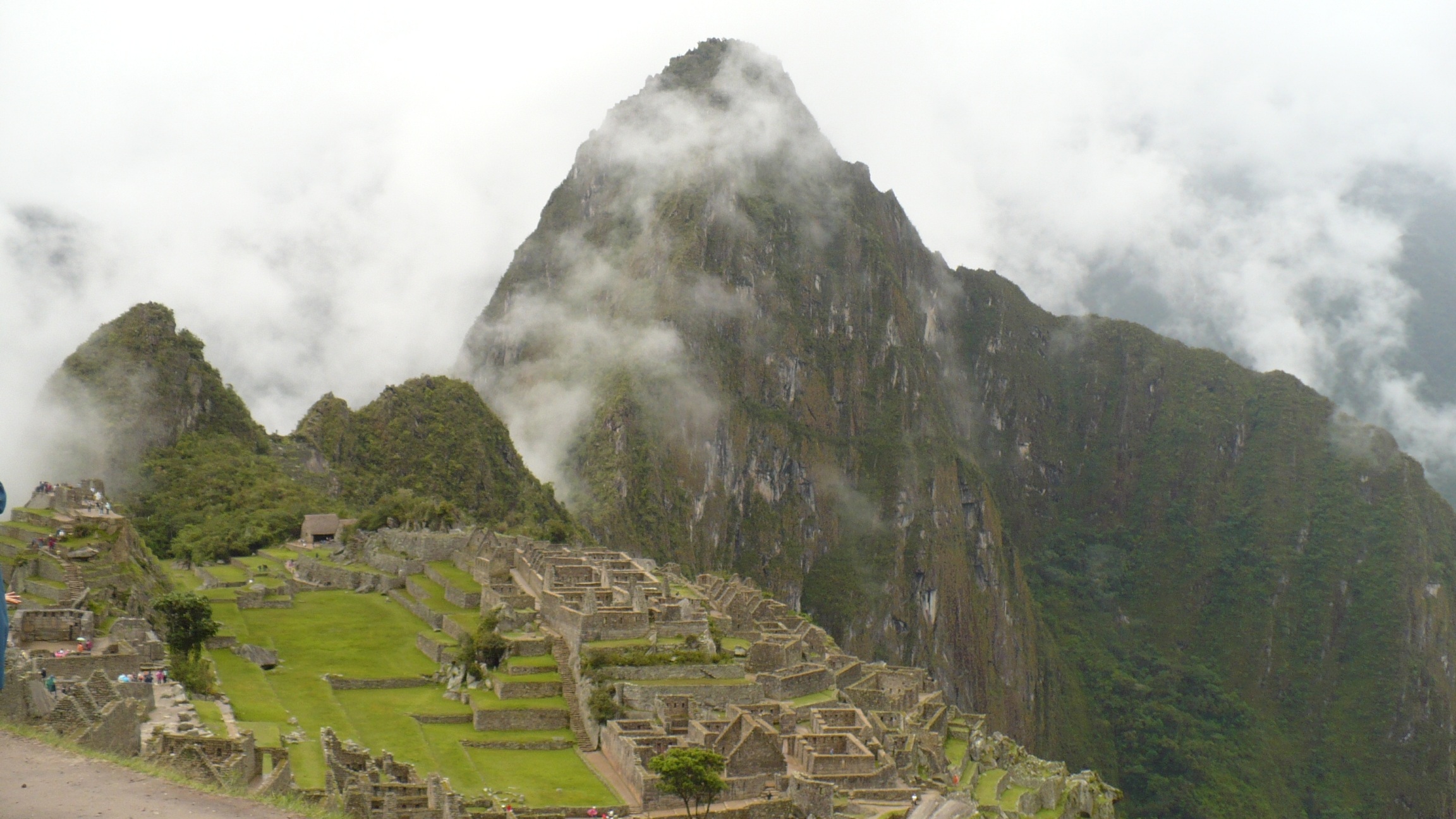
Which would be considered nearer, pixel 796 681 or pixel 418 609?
pixel 796 681

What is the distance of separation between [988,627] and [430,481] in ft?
303

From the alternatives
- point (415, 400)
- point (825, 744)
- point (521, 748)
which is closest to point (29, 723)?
point (521, 748)

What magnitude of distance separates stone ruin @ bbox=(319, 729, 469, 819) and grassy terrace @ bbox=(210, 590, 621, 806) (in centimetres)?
47

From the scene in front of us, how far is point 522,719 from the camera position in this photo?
3628 cm

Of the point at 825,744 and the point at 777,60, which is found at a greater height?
the point at 777,60

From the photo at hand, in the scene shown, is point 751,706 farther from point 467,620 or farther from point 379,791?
point 379,791

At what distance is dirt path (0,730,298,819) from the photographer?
→ 14.5 meters

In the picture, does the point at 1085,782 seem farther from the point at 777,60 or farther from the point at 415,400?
the point at 777,60

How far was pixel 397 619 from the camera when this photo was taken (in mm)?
47156

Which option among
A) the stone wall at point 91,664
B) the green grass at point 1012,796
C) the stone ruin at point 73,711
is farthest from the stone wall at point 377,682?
the green grass at point 1012,796

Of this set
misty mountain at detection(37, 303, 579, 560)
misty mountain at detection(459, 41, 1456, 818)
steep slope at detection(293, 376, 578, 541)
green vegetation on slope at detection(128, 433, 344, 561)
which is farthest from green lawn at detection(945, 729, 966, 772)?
misty mountain at detection(459, 41, 1456, 818)

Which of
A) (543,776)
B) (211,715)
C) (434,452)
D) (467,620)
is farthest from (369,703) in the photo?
(434,452)

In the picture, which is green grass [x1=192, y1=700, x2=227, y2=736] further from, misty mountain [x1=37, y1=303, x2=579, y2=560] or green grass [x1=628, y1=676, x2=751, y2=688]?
misty mountain [x1=37, y1=303, x2=579, y2=560]

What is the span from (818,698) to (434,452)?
58.8m
